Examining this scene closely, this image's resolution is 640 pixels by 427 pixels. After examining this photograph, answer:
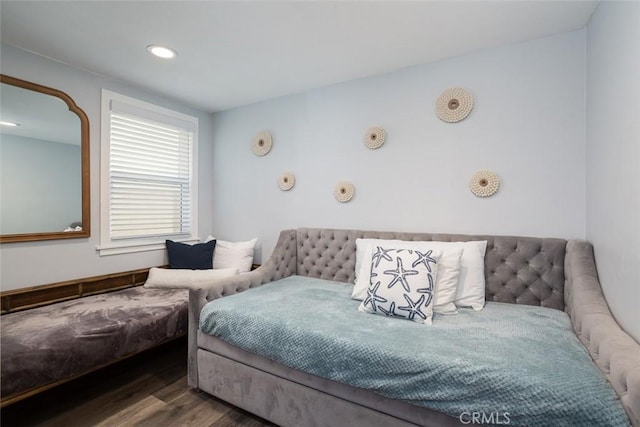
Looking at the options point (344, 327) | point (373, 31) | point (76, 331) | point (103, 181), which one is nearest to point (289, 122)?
point (373, 31)

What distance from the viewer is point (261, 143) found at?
3.18 m

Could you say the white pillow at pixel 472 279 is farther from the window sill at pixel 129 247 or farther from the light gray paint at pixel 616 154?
the window sill at pixel 129 247

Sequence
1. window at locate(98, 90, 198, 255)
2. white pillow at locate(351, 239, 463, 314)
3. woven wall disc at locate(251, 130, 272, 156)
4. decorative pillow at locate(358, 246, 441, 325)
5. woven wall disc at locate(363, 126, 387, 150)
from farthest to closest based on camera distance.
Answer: woven wall disc at locate(251, 130, 272, 156), window at locate(98, 90, 198, 255), woven wall disc at locate(363, 126, 387, 150), white pillow at locate(351, 239, 463, 314), decorative pillow at locate(358, 246, 441, 325)

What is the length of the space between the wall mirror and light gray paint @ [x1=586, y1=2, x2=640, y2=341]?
3.36 m

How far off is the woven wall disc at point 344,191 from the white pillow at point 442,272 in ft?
1.92

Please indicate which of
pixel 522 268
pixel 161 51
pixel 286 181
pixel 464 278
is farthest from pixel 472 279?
pixel 161 51

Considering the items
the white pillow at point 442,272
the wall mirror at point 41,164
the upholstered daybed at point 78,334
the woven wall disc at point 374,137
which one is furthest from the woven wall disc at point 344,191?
the wall mirror at point 41,164

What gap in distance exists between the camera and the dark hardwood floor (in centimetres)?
173

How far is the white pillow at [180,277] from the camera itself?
2.75 metres

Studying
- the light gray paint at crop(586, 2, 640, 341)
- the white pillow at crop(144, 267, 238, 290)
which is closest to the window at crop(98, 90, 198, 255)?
the white pillow at crop(144, 267, 238, 290)

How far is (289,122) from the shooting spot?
3.04 meters

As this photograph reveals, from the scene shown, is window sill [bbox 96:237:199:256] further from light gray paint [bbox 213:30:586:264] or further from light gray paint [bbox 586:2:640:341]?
light gray paint [bbox 586:2:640:341]

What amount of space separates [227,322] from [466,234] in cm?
172

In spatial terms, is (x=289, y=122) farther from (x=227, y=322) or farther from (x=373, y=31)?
(x=227, y=322)
